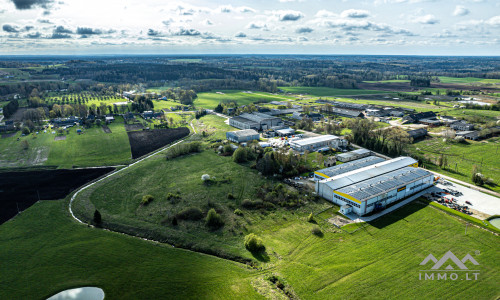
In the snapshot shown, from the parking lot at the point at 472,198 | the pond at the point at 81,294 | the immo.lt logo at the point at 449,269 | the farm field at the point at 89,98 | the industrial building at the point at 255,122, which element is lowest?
the pond at the point at 81,294

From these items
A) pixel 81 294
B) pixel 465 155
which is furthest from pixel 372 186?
pixel 81 294

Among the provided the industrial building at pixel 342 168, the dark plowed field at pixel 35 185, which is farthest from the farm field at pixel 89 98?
the industrial building at pixel 342 168

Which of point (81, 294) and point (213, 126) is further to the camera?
point (213, 126)

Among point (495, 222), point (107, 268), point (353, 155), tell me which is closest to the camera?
point (107, 268)

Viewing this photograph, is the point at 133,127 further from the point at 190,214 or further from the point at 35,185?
the point at 190,214

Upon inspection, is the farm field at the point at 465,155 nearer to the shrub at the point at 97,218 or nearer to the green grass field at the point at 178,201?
the green grass field at the point at 178,201

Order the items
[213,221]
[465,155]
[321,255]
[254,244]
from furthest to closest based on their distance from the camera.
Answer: [465,155], [213,221], [254,244], [321,255]

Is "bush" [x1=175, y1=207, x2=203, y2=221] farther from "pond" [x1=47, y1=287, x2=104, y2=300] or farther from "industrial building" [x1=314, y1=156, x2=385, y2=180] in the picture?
"industrial building" [x1=314, y1=156, x2=385, y2=180]
